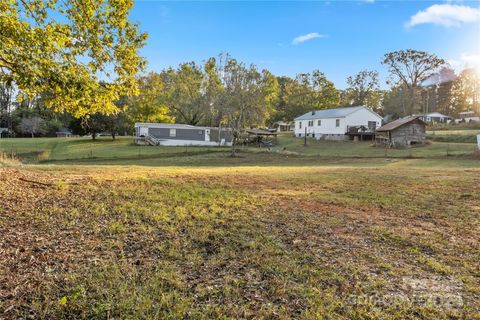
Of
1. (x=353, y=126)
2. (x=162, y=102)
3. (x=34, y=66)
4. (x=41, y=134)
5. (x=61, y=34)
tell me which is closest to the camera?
(x=34, y=66)

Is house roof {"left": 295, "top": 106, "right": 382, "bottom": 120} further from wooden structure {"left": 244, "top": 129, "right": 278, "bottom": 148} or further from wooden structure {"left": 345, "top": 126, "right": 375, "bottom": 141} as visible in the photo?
wooden structure {"left": 244, "top": 129, "right": 278, "bottom": 148}

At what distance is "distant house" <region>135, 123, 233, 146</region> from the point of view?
43.9 metres

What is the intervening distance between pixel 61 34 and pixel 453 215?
9.63 meters

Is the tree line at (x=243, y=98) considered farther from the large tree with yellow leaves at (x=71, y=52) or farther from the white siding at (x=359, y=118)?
the white siding at (x=359, y=118)

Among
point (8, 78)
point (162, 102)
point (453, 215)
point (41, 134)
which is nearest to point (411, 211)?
point (453, 215)

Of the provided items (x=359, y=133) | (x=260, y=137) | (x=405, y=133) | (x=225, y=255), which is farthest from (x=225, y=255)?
(x=359, y=133)

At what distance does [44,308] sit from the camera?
315 centimetres

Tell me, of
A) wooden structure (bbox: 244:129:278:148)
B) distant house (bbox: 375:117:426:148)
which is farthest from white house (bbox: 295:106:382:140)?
distant house (bbox: 375:117:426:148)

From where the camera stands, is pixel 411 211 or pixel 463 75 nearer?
pixel 411 211

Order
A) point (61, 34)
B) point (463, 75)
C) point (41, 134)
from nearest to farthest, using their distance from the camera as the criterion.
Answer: point (61, 34), point (41, 134), point (463, 75)

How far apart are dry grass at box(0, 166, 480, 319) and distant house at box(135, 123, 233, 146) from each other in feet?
118

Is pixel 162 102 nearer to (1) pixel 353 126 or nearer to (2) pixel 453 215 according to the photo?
(1) pixel 353 126

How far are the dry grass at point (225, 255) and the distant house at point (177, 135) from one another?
118 feet

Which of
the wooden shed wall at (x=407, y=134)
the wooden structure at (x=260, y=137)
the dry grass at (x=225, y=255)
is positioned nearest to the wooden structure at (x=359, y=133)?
the wooden shed wall at (x=407, y=134)
